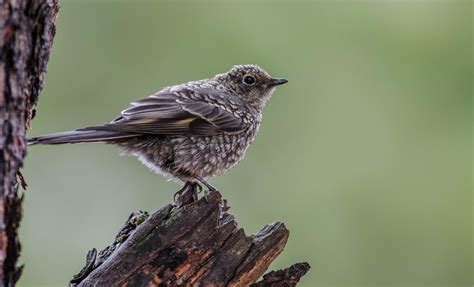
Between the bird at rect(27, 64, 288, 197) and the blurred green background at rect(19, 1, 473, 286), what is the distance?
1.95 metres

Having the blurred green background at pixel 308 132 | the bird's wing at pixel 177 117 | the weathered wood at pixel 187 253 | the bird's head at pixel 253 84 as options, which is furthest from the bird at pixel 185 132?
the blurred green background at pixel 308 132

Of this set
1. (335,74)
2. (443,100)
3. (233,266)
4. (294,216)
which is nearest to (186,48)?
(335,74)

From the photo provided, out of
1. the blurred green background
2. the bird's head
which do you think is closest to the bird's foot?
the bird's head

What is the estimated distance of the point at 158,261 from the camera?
162 inches

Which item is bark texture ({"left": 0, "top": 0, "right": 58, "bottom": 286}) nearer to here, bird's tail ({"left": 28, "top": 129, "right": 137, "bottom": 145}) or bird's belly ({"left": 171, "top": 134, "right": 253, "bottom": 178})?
bird's tail ({"left": 28, "top": 129, "right": 137, "bottom": 145})

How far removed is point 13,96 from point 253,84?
13.2ft

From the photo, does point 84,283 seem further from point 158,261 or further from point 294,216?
point 294,216

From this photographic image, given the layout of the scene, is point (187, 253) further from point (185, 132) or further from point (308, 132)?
point (308, 132)

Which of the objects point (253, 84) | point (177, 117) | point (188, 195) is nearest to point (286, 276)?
point (188, 195)

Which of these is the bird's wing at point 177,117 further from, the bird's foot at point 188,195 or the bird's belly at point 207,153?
the bird's foot at point 188,195

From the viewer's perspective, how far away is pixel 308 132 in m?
9.13

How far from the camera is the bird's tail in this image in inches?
180

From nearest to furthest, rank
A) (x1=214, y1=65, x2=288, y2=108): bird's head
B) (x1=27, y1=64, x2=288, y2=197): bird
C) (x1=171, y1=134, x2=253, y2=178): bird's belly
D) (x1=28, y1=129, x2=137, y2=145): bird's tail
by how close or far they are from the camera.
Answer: (x1=28, y1=129, x2=137, y2=145): bird's tail < (x1=27, y1=64, x2=288, y2=197): bird < (x1=171, y1=134, x2=253, y2=178): bird's belly < (x1=214, y1=65, x2=288, y2=108): bird's head

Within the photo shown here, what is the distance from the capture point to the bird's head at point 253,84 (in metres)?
7.12
